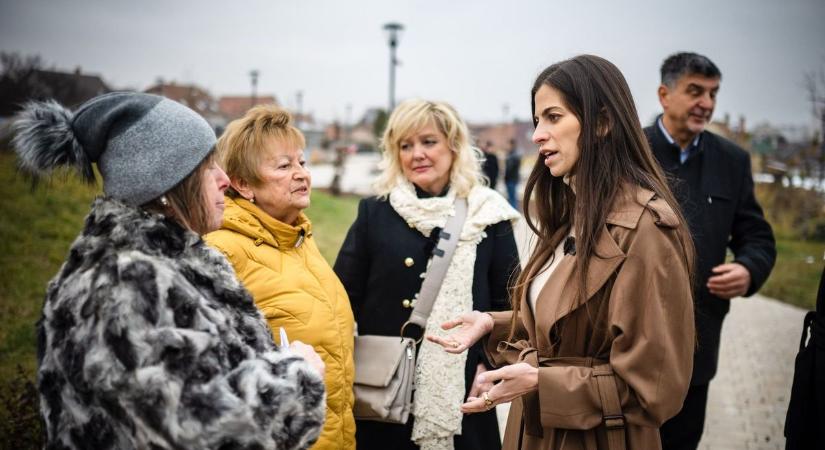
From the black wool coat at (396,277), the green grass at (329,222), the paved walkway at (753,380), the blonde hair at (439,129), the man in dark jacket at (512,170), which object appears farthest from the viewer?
the man in dark jacket at (512,170)

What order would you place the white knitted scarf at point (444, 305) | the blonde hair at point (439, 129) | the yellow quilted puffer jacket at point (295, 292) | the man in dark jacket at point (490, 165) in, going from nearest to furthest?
the yellow quilted puffer jacket at point (295, 292) < the white knitted scarf at point (444, 305) < the blonde hair at point (439, 129) < the man in dark jacket at point (490, 165)

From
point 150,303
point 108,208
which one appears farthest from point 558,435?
point 108,208

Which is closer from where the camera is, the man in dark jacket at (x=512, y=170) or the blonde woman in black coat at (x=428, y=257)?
the blonde woman in black coat at (x=428, y=257)

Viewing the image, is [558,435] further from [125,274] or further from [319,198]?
[319,198]

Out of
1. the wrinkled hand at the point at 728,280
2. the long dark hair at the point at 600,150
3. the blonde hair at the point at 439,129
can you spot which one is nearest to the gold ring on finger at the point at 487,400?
the long dark hair at the point at 600,150

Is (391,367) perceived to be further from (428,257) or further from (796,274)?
(796,274)

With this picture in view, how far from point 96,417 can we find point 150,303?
0.36 meters

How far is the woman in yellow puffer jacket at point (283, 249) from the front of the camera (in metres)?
2.51

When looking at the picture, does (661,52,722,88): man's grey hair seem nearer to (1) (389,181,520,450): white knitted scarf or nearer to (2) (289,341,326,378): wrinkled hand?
(1) (389,181,520,450): white knitted scarf

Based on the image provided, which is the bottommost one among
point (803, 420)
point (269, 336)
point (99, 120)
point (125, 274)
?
point (803, 420)

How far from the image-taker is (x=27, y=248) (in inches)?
303

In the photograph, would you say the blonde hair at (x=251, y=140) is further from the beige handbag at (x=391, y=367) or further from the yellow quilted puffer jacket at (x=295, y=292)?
the beige handbag at (x=391, y=367)

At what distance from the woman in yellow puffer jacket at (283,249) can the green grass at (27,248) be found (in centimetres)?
217

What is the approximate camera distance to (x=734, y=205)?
3.85 meters
